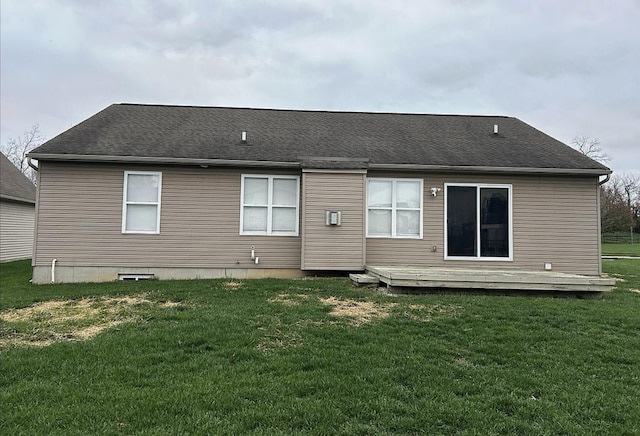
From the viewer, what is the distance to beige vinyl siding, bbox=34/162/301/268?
963 centimetres

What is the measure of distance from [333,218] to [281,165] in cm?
173

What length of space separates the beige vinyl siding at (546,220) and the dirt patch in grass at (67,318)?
5.91m

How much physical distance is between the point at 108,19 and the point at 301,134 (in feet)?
30.7

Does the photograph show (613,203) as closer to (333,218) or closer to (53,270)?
(333,218)

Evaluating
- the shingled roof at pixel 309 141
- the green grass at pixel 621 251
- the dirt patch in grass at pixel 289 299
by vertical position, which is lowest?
the dirt patch in grass at pixel 289 299

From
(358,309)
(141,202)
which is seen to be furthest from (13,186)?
(358,309)

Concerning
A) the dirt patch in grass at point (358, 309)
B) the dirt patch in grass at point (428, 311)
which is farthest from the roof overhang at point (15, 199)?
the dirt patch in grass at point (428, 311)

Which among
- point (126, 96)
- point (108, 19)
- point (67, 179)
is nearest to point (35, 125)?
point (126, 96)

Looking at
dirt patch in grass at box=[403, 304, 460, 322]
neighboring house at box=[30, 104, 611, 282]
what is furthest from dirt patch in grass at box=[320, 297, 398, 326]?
neighboring house at box=[30, 104, 611, 282]

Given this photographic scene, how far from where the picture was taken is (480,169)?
32.5 ft

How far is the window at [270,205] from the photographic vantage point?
1002 centimetres

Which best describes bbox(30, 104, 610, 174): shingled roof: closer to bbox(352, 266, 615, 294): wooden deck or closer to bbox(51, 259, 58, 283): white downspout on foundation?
bbox(51, 259, 58, 283): white downspout on foundation

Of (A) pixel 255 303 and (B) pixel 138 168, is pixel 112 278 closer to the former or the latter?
Result: (B) pixel 138 168

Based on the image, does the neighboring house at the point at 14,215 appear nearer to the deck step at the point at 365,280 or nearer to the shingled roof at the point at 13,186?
the shingled roof at the point at 13,186
